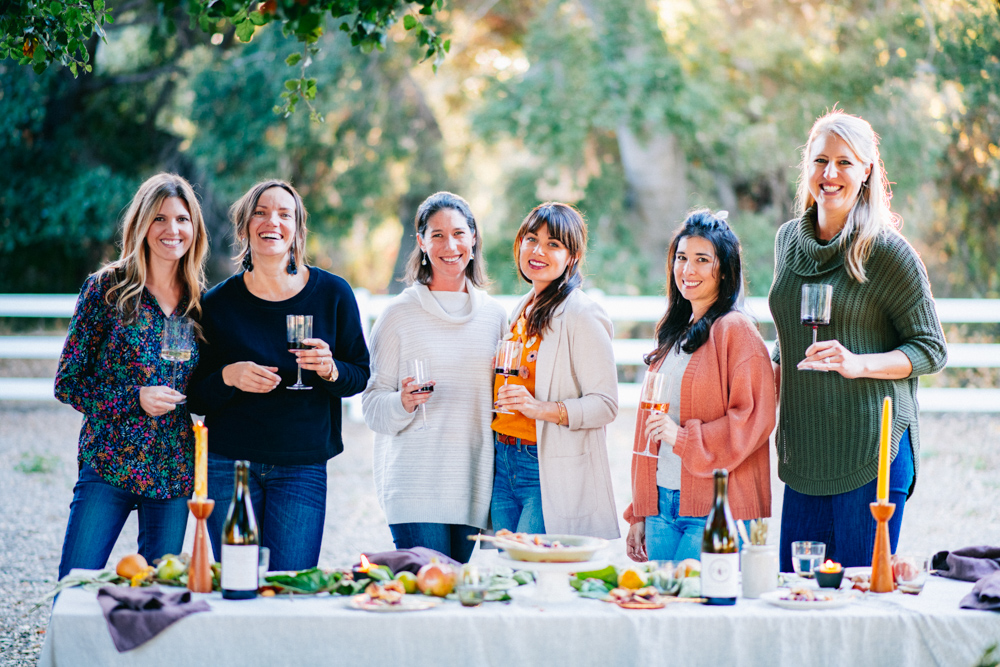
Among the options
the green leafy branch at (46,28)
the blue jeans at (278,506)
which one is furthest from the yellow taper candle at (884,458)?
the green leafy branch at (46,28)

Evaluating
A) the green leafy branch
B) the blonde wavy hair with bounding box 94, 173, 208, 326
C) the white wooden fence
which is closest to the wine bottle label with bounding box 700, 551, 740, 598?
the blonde wavy hair with bounding box 94, 173, 208, 326

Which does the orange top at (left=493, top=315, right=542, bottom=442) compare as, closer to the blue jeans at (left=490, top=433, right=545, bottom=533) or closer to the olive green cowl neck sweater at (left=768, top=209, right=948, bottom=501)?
the blue jeans at (left=490, top=433, right=545, bottom=533)

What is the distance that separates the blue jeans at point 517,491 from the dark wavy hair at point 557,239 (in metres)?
0.45

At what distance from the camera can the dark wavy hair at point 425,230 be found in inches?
147

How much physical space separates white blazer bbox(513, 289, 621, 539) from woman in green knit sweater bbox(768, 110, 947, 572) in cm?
62

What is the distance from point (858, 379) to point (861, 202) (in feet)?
2.02

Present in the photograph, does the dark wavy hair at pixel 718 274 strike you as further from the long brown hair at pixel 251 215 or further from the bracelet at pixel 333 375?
the long brown hair at pixel 251 215

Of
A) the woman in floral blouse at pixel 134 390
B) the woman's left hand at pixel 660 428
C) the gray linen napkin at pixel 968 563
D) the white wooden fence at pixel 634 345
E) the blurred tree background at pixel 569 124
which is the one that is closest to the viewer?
the gray linen napkin at pixel 968 563

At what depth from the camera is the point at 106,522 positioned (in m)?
3.31

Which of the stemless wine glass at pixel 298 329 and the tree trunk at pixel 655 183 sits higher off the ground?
the tree trunk at pixel 655 183

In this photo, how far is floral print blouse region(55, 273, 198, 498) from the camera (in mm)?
3346

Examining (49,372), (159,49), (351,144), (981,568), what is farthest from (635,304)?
(49,372)

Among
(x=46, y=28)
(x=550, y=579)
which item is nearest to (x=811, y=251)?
(x=550, y=579)

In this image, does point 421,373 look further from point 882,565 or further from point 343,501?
point 343,501
